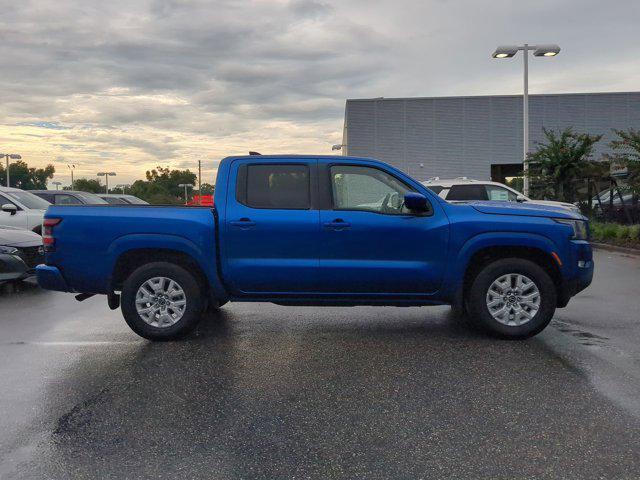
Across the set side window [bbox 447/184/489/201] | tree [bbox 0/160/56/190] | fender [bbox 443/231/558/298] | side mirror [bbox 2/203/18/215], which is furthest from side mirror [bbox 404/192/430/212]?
tree [bbox 0/160/56/190]

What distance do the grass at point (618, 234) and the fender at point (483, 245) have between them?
1134 cm

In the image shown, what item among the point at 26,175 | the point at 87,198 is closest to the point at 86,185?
the point at 26,175

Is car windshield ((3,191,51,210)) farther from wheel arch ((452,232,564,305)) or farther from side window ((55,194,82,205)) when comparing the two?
wheel arch ((452,232,564,305))

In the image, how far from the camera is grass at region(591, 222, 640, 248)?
16.4 meters

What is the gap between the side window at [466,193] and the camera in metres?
15.0

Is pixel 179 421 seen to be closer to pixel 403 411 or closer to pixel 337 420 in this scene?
pixel 337 420

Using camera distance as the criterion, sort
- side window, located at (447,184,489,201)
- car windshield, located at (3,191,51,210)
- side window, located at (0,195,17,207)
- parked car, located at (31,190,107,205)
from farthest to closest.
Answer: parked car, located at (31,190,107,205) < side window, located at (447,184,489,201) < car windshield, located at (3,191,51,210) < side window, located at (0,195,17,207)

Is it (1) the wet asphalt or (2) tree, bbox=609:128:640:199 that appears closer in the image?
(1) the wet asphalt

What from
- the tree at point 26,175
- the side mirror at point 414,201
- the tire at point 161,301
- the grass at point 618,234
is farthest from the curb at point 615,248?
the tree at point 26,175

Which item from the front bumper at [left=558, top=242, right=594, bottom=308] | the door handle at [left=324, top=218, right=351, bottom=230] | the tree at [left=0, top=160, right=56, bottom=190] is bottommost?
the front bumper at [left=558, top=242, right=594, bottom=308]

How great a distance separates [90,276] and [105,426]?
8.44 ft

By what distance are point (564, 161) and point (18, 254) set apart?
16.7 m

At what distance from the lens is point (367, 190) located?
6.27m

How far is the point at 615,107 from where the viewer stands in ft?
182
